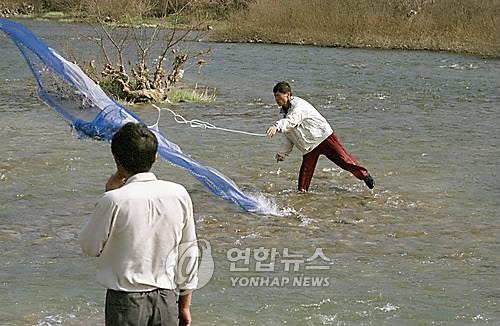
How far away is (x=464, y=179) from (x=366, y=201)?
7.70ft

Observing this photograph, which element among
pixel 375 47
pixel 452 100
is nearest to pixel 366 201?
pixel 452 100

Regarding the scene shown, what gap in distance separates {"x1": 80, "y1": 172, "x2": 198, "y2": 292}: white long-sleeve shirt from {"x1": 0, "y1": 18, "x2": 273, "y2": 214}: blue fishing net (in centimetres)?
523

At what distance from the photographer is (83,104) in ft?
32.3

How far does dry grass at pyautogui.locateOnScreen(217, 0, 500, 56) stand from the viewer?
37312 mm

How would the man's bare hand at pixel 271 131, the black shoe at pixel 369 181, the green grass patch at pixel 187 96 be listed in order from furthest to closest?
the green grass patch at pixel 187 96 → the black shoe at pixel 369 181 → the man's bare hand at pixel 271 131

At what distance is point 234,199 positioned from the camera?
1055cm

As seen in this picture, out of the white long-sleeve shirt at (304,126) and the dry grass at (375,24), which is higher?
the white long-sleeve shirt at (304,126)

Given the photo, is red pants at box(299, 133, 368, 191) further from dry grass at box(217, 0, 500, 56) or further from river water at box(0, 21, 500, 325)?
dry grass at box(217, 0, 500, 56)

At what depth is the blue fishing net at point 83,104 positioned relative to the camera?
31.1ft

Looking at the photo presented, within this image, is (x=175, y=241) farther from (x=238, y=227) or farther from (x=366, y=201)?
(x=366, y=201)

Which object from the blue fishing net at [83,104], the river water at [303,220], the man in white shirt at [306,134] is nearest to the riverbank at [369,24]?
the river water at [303,220]

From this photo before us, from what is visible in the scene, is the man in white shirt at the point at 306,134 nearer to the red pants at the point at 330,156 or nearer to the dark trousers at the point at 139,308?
the red pants at the point at 330,156

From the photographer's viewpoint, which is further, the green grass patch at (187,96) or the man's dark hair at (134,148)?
the green grass patch at (187,96)

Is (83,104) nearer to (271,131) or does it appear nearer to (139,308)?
(271,131)
